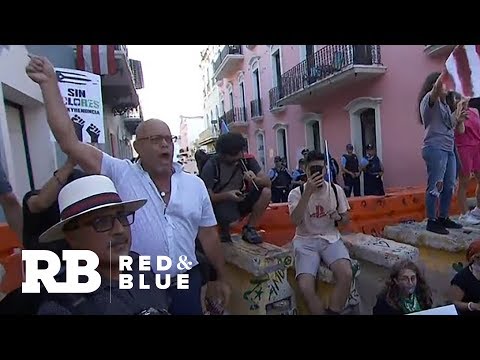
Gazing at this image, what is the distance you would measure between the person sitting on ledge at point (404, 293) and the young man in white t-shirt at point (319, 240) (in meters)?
0.19

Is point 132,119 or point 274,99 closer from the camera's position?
point 132,119

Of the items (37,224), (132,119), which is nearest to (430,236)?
(132,119)

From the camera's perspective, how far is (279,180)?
2055mm

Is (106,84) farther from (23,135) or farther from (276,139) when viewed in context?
(276,139)

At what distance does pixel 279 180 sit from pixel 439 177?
80 cm

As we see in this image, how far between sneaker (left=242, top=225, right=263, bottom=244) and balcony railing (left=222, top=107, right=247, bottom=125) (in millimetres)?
495

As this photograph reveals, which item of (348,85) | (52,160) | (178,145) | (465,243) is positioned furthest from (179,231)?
(465,243)

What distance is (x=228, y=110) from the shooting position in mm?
2039

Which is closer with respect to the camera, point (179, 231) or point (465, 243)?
point (179, 231)

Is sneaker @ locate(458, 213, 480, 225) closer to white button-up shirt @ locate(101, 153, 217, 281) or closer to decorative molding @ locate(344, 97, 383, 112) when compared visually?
decorative molding @ locate(344, 97, 383, 112)

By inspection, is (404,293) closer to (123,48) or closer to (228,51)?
(228,51)

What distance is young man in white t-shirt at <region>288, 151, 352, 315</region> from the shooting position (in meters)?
2.08

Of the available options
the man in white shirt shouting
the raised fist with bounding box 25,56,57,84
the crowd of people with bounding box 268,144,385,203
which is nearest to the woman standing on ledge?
the crowd of people with bounding box 268,144,385,203
